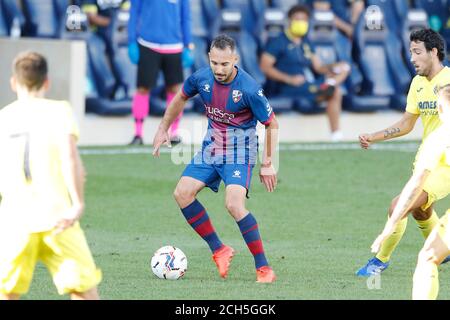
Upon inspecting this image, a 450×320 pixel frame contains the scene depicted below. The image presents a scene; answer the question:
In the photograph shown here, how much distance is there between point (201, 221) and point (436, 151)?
2.64 metres

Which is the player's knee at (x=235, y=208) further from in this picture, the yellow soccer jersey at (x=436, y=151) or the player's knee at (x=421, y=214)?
the yellow soccer jersey at (x=436, y=151)

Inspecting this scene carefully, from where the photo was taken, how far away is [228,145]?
9.57m

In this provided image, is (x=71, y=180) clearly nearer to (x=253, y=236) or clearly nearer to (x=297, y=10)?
(x=253, y=236)

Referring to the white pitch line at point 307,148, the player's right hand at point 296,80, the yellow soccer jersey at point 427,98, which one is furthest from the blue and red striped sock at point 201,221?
the player's right hand at point 296,80

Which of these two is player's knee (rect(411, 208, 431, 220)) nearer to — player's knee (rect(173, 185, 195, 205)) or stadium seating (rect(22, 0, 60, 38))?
player's knee (rect(173, 185, 195, 205))

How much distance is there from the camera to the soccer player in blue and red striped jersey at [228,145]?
920 centimetres

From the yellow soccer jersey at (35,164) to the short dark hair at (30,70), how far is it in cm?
11

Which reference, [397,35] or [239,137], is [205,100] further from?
[397,35]

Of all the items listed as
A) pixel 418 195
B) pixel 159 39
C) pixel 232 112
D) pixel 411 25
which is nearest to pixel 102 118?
pixel 159 39

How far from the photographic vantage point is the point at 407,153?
17.5m

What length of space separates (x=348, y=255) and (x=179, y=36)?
23.2ft

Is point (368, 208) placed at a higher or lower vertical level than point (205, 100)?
lower
